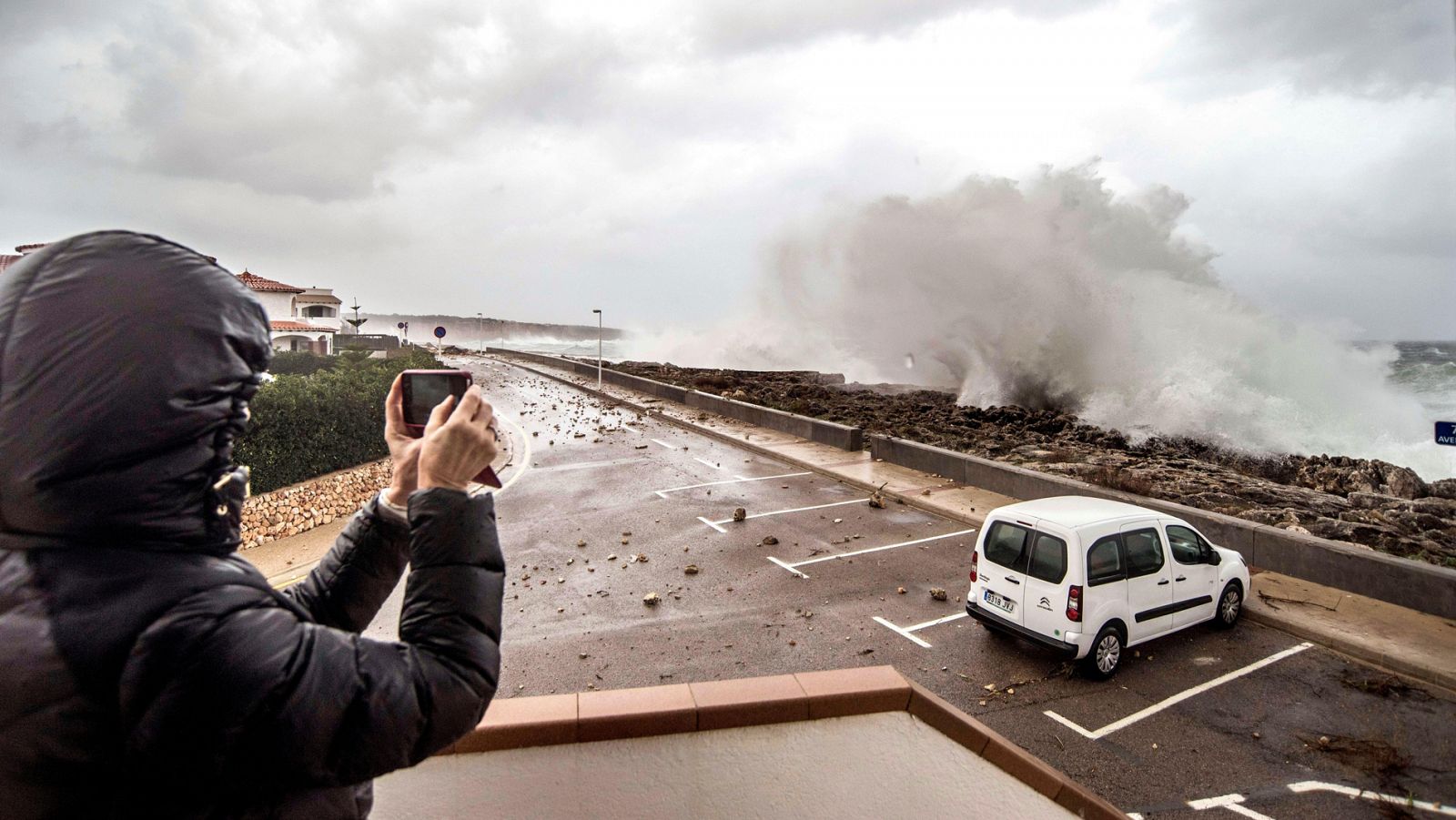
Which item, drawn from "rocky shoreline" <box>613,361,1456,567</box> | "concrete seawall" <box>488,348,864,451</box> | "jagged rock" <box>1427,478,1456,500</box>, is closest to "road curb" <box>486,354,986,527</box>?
"concrete seawall" <box>488,348,864,451</box>

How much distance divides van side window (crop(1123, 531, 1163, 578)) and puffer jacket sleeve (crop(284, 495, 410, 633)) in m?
7.29

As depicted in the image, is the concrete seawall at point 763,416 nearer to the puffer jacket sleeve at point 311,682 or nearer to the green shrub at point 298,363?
the green shrub at point 298,363

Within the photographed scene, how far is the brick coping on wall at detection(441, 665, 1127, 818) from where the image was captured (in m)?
3.48

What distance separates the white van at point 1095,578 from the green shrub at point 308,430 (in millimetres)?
10436

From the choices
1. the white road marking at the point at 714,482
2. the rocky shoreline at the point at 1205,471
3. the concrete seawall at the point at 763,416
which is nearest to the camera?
the rocky shoreline at the point at 1205,471

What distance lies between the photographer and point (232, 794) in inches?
52.6

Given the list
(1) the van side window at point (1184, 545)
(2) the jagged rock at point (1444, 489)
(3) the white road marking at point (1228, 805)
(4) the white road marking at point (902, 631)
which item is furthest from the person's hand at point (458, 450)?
(2) the jagged rock at point (1444, 489)

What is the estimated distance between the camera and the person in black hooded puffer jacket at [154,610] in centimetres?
121

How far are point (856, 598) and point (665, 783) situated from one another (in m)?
5.91

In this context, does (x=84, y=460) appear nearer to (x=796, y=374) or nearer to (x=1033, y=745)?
(x=1033, y=745)

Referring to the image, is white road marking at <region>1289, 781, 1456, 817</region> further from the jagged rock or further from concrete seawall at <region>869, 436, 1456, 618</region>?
the jagged rock

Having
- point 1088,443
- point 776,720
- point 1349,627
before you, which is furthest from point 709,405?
point 776,720

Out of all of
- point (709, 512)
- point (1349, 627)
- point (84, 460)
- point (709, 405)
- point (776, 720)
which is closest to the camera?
point (84, 460)

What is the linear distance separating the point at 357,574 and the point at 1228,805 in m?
5.90
